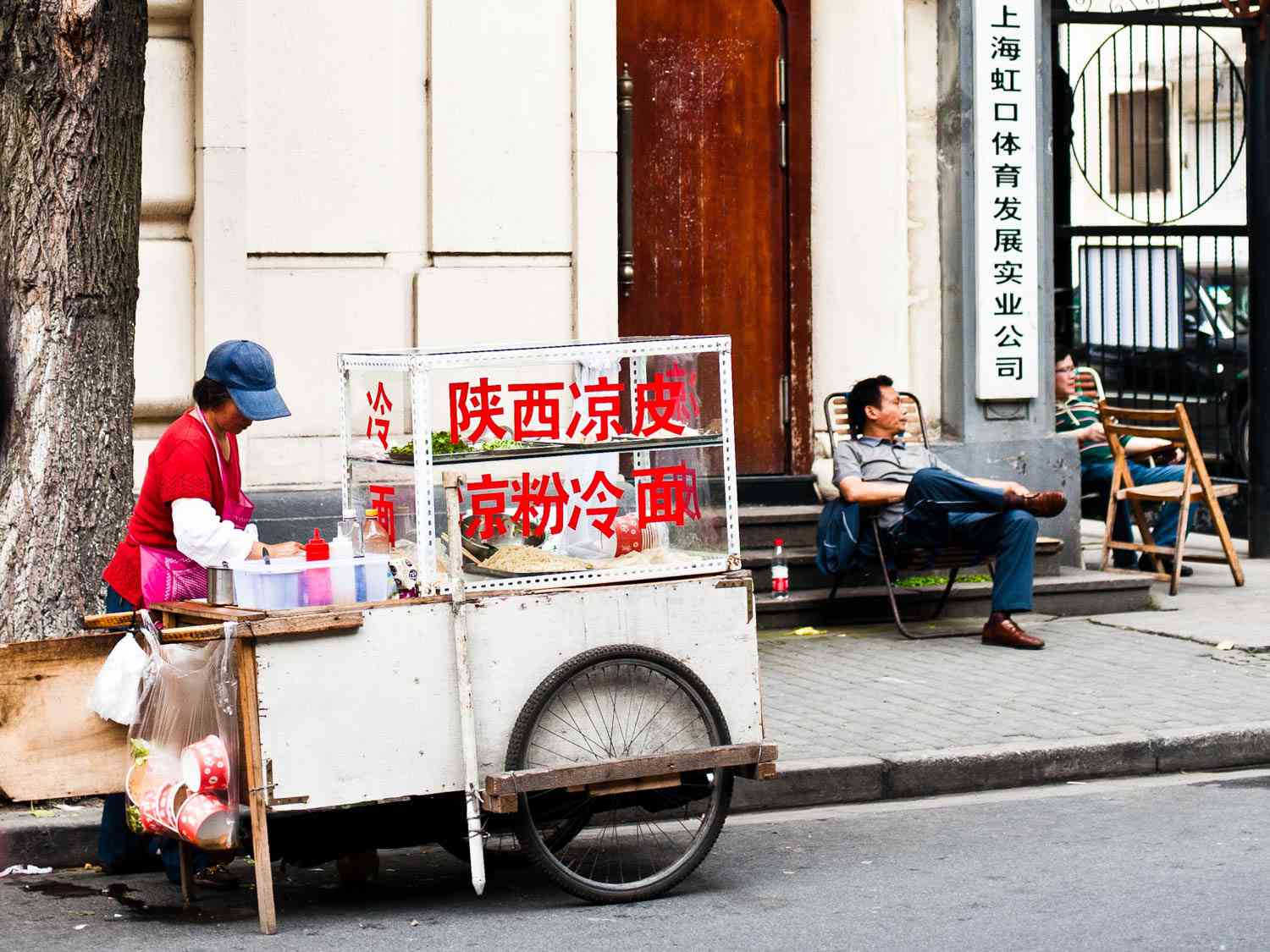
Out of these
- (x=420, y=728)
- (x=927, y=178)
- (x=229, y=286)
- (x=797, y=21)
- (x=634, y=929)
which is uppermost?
(x=797, y=21)

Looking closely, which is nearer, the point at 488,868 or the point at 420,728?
the point at 420,728

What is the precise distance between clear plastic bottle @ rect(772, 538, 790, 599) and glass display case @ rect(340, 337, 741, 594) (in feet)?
12.8

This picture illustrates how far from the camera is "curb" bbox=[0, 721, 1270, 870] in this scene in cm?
677

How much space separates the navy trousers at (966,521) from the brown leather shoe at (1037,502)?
0.04 m

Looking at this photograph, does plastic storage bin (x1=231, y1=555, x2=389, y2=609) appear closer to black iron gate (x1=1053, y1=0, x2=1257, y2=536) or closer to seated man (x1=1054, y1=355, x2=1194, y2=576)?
seated man (x1=1054, y1=355, x2=1194, y2=576)

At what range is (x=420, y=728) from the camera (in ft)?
17.3

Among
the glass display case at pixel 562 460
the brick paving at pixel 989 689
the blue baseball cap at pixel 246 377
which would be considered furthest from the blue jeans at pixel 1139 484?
the blue baseball cap at pixel 246 377

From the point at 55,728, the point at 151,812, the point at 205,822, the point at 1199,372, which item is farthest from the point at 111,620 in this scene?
the point at 1199,372

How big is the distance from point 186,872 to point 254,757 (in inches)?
28.5

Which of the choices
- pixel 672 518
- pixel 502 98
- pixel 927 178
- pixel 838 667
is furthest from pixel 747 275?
pixel 672 518

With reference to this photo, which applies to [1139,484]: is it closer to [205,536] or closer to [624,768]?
[624,768]

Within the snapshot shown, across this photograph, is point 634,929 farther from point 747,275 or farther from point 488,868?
point 747,275

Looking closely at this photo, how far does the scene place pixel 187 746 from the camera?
529 centimetres

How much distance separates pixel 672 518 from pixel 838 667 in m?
3.25
